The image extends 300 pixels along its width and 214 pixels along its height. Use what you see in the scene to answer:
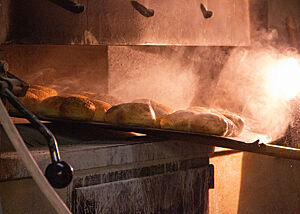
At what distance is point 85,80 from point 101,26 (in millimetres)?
932

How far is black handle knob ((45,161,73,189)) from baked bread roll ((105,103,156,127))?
0.92m

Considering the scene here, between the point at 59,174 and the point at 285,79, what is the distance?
2.42 metres

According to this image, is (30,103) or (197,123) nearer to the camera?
(197,123)

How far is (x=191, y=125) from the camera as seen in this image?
1.97 meters

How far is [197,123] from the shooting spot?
1.96 metres

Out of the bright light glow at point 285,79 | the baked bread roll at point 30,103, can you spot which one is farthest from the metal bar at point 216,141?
the bright light glow at point 285,79

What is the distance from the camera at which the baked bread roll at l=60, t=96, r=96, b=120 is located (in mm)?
2119

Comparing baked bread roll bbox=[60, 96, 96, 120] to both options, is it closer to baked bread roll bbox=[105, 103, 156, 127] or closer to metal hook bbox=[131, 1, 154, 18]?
baked bread roll bbox=[105, 103, 156, 127]

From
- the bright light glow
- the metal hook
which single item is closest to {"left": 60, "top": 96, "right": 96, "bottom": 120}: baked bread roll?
the metal hook

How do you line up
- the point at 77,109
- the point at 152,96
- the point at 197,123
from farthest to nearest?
the point at 152,96, the point at 77,109, the point at 197,123

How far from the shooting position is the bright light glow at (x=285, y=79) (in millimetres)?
3076

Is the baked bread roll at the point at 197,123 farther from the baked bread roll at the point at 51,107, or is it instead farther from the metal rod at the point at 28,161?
the metal rod at the point at 28,161

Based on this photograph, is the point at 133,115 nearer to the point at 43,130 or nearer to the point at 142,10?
the point at 142,10

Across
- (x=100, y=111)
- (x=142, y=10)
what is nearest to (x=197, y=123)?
(x=100, y=111)
